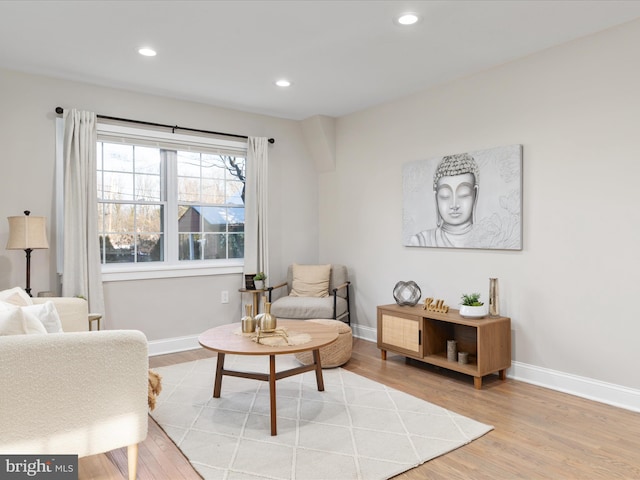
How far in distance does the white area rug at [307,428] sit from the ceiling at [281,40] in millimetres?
2504

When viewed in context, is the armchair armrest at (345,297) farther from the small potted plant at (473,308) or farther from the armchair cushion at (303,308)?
the small potted plant at (473,308)

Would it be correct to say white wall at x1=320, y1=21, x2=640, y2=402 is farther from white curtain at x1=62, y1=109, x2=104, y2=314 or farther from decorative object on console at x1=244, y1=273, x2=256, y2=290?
white curtain at x1=62, y1=109, x2=104, y2=314

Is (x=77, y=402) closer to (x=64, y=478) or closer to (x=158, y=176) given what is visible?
(x=64, y=478)

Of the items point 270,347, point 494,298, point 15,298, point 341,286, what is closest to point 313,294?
point 341,286

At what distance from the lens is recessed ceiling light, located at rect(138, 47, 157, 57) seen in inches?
132

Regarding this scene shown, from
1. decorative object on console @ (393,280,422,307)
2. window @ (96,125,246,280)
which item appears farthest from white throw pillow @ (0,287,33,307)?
decorative object on console @ (393,280,422,307)

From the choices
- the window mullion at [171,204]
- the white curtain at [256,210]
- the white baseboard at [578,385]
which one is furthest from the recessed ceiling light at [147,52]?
the white baseboard at [578,385]

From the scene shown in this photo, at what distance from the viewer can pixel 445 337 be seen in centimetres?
402

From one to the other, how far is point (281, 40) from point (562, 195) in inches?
91.2

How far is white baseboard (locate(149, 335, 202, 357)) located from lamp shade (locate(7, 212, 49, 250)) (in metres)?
1.45

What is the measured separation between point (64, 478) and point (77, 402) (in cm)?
34

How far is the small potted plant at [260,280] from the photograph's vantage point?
16.0ft

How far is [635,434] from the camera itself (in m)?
2.65

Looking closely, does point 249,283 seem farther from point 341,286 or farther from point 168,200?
point 168,200
